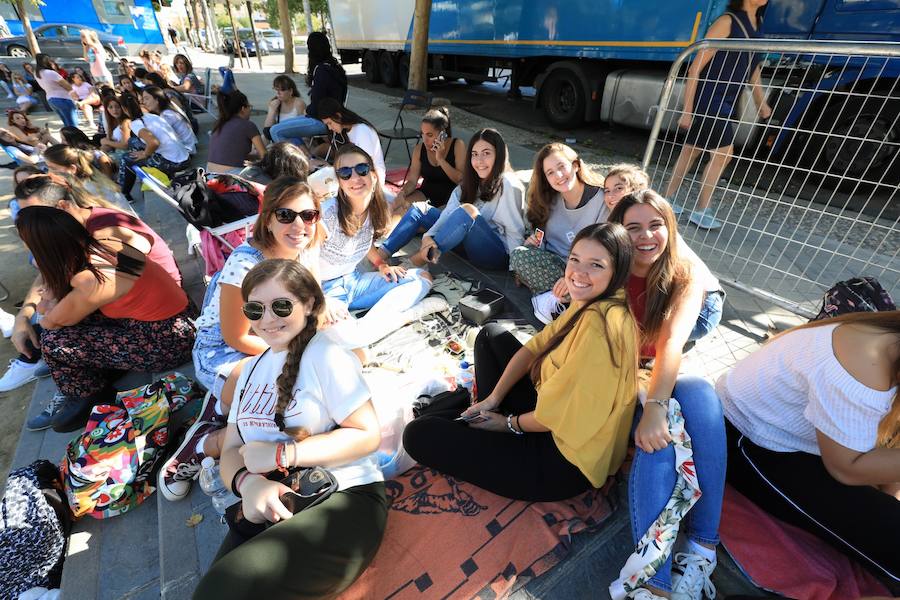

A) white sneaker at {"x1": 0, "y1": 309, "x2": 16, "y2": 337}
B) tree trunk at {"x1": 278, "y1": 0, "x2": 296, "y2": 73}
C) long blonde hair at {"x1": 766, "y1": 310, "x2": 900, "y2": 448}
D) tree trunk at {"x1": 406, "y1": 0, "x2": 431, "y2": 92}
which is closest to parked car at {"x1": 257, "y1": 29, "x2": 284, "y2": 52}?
tree trunk at {"x1": 278, "y1": 0, "x2": 296, "y2": 73}

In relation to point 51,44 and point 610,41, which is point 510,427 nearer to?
point 610,41

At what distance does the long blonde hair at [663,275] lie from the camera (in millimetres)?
2004

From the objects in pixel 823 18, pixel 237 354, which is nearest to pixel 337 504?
pixel 237 354

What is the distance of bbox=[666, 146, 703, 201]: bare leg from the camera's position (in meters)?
3.72

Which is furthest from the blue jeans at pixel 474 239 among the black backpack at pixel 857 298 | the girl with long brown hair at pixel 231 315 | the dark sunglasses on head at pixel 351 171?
the black backpack at pixel 857 298

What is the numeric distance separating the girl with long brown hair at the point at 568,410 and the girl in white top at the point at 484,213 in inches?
63.9

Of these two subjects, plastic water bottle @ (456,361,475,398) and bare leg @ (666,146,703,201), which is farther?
bare leg @ (666,146,703,201)

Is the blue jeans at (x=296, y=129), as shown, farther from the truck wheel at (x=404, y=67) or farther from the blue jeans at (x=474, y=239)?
the truck wheel at (x=404, y=67)

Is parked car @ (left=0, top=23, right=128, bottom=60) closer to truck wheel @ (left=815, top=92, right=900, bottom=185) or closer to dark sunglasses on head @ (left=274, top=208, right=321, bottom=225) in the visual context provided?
dark sunglasses on head @ (left=274, top=208, right=321, bottom=225)

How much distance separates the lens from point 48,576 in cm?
181

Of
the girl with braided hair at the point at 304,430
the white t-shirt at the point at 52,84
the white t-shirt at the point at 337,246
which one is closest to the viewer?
the girl with braided hair at the point at 304,430

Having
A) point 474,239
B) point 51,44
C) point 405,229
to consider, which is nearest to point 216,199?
point 405,229

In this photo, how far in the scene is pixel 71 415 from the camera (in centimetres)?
248

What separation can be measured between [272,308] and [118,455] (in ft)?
4.23
